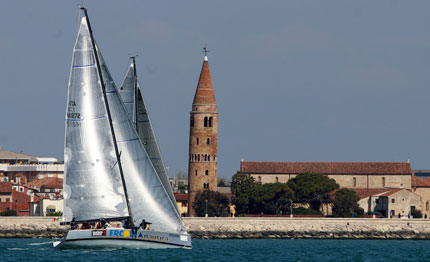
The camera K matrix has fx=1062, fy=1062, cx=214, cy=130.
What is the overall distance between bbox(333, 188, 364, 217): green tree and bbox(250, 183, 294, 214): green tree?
3.94 m

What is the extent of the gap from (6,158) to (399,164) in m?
42.3

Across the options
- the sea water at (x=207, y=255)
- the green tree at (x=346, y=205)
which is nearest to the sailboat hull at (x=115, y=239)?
the sea water at (x=207, y=255)

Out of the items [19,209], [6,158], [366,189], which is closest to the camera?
[19,209]

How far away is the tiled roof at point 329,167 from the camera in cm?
10306

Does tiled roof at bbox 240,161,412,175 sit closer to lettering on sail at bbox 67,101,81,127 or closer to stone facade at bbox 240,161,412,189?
stone facade at bbox 240,161,412,189

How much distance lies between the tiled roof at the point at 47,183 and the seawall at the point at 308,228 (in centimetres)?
2483

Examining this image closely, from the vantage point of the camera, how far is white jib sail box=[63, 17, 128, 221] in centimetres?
3728

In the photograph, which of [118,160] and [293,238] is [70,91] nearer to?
[118,160]

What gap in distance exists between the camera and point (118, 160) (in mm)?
37656

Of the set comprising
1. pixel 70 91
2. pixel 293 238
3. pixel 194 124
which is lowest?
pixel 293 238

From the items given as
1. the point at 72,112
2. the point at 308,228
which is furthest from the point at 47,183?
the point at 72,112

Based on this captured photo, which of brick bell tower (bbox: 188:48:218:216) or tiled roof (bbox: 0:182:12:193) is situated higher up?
brick bell tower (bbox: 188:48:218:216)

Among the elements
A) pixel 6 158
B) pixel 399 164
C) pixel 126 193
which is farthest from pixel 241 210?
pixel 126 193

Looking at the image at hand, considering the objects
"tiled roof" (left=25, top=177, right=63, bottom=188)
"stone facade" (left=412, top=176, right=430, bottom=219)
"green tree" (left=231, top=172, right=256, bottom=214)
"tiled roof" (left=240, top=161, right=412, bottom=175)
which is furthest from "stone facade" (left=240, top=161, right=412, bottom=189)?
Result: "tiled roof" (left=25, top=177, right=63, bottom=188)
